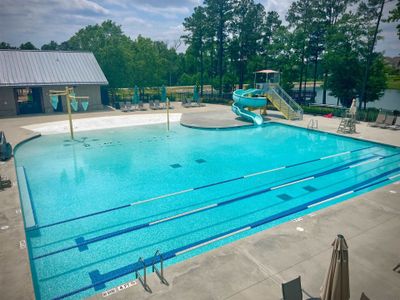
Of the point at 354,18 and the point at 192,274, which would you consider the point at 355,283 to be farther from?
the point at 354,18

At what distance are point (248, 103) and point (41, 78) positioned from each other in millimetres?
22544

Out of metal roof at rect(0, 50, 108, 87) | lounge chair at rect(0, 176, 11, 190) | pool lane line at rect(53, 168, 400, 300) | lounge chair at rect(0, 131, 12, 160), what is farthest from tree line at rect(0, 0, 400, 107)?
lounge chair at rect(0, 176, 11, 190)

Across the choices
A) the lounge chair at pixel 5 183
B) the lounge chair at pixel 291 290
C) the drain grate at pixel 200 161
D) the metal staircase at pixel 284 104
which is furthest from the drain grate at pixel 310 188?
the metal staircase at pixel 284 104

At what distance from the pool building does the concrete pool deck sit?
24441 millimetres

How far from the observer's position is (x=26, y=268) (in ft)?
24.5

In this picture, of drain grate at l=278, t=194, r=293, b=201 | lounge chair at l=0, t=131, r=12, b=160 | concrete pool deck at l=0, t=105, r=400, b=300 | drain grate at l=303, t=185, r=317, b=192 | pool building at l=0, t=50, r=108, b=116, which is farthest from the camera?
pool building at l=0, t=50, r=108, b=116

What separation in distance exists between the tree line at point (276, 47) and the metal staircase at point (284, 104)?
7.60 meters

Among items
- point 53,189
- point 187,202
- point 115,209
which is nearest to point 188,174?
point 187,202

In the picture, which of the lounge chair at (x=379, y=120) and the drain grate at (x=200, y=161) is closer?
the drain grate at (x=200, y=161)

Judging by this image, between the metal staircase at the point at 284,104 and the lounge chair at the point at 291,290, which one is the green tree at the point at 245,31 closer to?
the metal staircase at the point at 284,104

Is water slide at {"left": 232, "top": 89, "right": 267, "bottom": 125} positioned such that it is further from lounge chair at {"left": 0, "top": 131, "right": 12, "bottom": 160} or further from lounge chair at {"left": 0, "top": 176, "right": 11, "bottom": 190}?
lounge chair at {"left": 0, "top": 176, "right": 11, "bottom": 190}

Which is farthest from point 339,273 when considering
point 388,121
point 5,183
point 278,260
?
point 388,121

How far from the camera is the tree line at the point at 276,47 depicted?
32.5 meters

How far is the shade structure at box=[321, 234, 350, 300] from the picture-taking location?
5.33 metres
